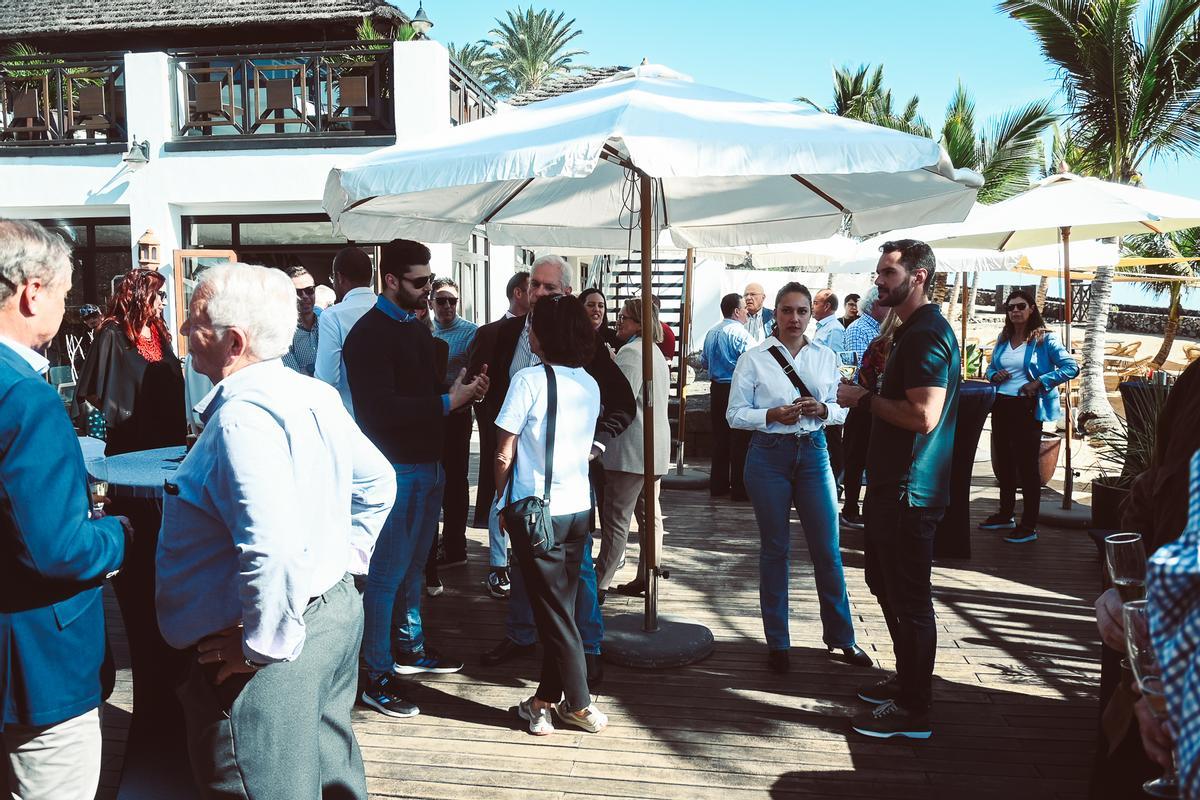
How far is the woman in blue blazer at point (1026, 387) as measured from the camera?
6.86 meters

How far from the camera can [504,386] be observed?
15.9 ft

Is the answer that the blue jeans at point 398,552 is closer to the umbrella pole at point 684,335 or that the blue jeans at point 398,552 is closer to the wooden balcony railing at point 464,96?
the umbrella pole at point 684,335

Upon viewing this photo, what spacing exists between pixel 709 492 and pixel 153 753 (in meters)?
6.14

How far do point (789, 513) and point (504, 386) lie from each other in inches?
66.1

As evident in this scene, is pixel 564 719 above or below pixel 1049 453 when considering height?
below

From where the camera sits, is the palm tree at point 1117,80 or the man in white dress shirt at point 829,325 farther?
the palm tree at point 1117,80

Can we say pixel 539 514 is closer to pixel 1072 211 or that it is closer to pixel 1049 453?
pixel 1072 211

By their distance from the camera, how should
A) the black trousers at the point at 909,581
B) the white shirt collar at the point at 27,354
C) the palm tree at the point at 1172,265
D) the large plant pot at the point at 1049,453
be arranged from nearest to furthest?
the white shirt collar at the point at 27,354
the black trousers at the point at 909,581
the large plant pot at the point at 1049,453
the palm tree at the point at 1172,265

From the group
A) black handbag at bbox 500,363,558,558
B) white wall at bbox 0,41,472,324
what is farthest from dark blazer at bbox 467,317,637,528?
white wall at bbox 0,41,472,324

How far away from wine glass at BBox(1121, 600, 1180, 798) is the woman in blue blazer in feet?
20.0

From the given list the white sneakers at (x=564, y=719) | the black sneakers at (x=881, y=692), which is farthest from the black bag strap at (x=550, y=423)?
the black sneakers at (x=881, y=692)

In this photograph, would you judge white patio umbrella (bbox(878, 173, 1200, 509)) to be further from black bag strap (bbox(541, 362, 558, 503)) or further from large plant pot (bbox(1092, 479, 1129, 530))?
black bag strap (bbox(541, 362, 558, 503))

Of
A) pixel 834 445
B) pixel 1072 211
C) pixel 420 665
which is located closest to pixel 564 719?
pixel 420 665

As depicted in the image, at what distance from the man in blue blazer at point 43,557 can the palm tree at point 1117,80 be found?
12.7 meters
